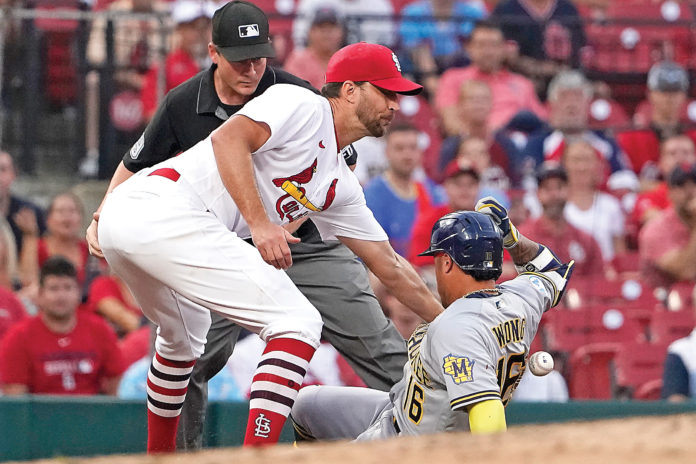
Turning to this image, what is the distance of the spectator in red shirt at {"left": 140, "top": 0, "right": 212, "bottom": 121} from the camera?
8953 mm

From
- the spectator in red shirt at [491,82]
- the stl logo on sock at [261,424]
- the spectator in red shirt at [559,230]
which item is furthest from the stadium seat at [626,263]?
the stl logo on sock at [261,424]

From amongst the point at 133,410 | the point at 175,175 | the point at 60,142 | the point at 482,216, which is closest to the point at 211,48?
the point at 175,175

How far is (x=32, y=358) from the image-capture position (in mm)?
7270

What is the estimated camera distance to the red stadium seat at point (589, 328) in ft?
25.6

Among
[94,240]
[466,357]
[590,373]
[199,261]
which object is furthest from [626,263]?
[199,261]

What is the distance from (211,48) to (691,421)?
2642 mm

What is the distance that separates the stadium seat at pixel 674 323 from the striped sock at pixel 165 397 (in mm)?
3736

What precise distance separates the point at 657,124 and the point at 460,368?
600cm

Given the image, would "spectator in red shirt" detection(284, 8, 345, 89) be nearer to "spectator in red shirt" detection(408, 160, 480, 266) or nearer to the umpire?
"spectator in red shirt" detection(408, 160, 480, 266)

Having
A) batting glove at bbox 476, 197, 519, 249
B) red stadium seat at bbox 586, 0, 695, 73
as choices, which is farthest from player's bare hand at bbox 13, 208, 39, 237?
red stadium seat at bbox 586, 0, 695, 73

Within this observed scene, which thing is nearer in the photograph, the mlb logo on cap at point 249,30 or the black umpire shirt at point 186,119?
the mlb logo on cap at point 249,30

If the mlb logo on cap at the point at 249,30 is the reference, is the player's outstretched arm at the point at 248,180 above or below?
below

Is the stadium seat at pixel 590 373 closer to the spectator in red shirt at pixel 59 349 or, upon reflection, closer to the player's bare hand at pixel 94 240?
the spectator in red shirt at pixel 59 349

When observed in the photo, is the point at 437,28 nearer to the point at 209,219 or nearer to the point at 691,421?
the point at 209,219
